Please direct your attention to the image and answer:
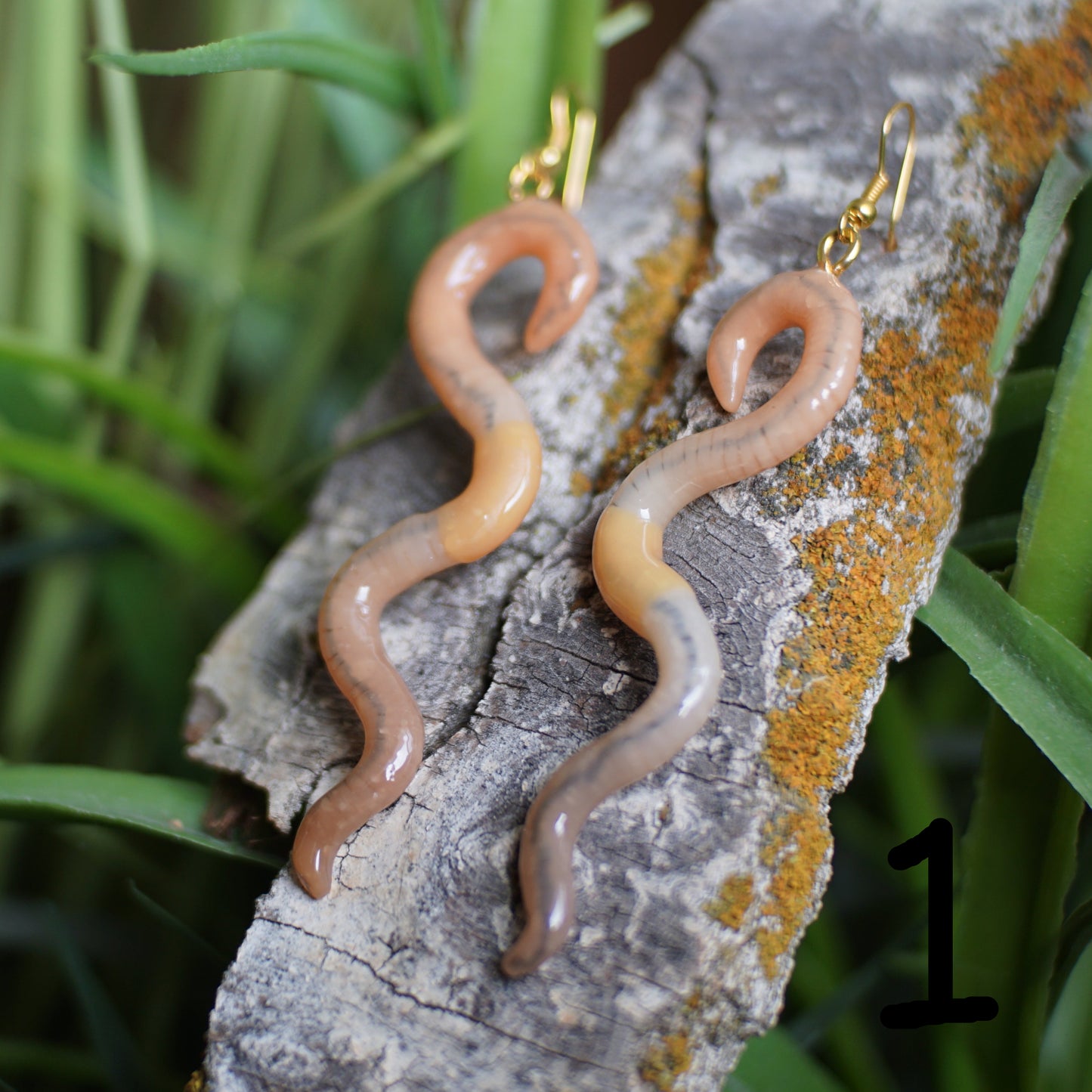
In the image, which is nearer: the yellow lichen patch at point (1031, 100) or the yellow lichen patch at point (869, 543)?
the yellow lichen patch at point (869, 543)

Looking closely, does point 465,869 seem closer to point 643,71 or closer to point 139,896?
point 139,896

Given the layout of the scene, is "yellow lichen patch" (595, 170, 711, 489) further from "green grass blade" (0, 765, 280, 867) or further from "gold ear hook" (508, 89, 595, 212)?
"green grass blade" (0, 765, 280, 867)

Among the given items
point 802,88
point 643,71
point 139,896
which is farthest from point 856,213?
point 643,71

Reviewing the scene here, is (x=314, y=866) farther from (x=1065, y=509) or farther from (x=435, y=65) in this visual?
(x=435, y=65)

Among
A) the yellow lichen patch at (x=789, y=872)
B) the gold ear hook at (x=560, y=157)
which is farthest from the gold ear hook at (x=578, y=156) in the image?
the yellow lichen patch at (x=789, y=872)

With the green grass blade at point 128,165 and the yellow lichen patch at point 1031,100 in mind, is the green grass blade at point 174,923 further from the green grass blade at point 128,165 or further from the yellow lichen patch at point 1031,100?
the yellow lichen patch at point 1031,100
